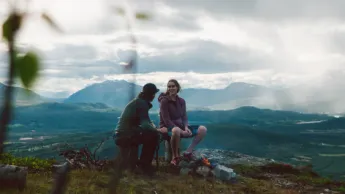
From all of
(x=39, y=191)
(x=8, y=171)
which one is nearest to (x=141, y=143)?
(x=39, y=191)

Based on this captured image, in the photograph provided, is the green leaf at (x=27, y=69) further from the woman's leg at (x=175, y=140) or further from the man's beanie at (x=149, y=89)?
the woman's leg at (x=175, y=140)

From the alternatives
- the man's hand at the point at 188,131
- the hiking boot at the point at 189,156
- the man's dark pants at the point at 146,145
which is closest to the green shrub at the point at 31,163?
the man's dark pants at the point at 146,145

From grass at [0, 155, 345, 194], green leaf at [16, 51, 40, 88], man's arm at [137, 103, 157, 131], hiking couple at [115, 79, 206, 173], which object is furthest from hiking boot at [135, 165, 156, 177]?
green leaf at [16, 51, 40, 88]

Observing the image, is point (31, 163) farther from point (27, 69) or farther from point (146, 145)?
A: point (27, 69)

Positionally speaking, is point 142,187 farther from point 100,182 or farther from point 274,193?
point 274,193

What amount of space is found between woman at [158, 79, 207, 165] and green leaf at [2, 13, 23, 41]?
11.1m

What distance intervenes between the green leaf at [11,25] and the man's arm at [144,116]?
341 inches

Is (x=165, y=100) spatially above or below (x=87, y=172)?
above

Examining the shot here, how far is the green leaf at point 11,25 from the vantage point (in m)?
0.76

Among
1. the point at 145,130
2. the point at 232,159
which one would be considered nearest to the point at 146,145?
the point at 145,130

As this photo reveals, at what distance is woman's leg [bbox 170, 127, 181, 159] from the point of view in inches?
474

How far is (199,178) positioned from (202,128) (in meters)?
1.87

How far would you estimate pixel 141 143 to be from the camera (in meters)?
10.8

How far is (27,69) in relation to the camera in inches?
29.3
